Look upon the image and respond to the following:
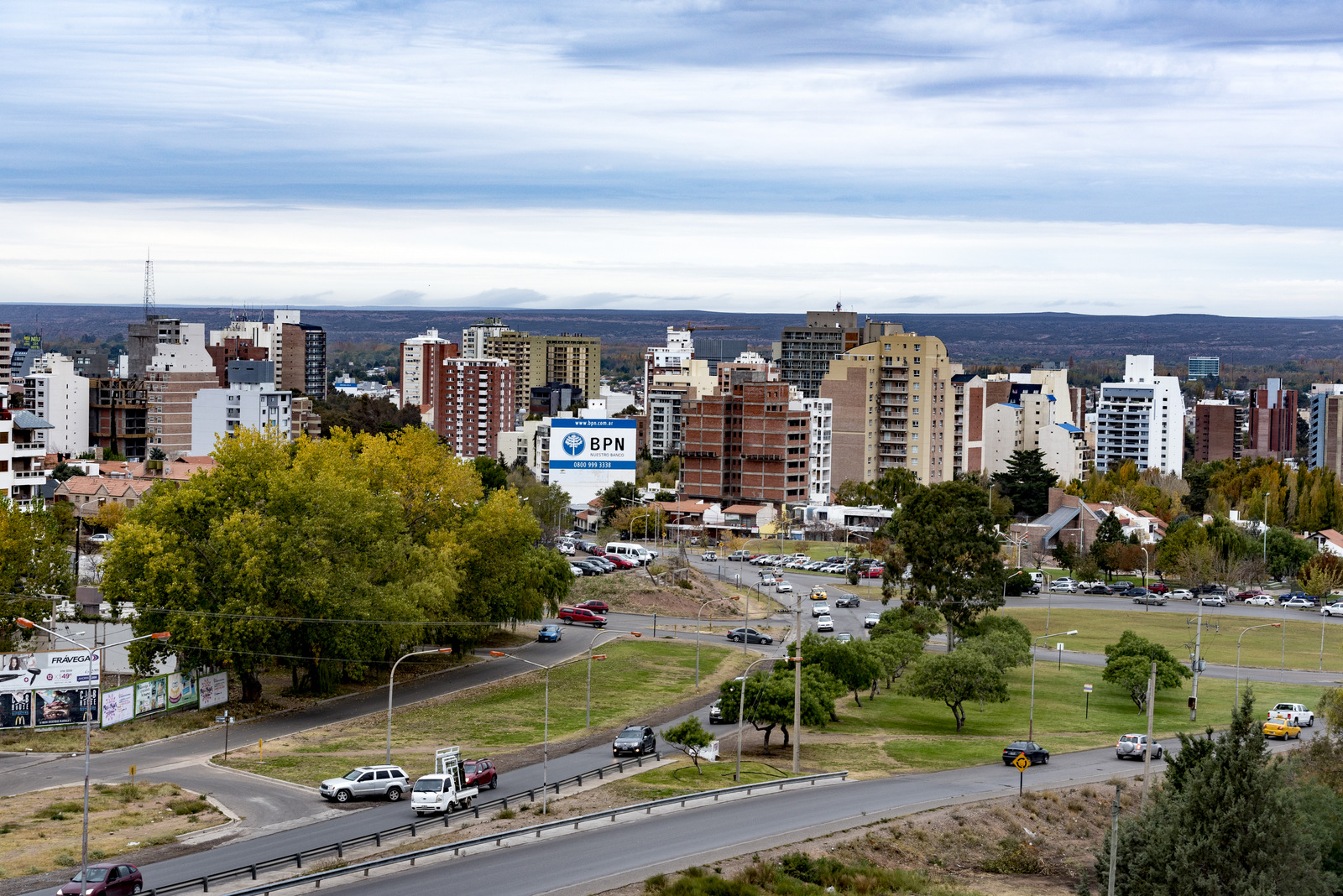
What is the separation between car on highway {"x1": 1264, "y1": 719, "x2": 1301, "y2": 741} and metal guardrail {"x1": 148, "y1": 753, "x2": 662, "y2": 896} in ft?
98.8

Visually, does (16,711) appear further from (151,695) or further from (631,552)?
(631,552)

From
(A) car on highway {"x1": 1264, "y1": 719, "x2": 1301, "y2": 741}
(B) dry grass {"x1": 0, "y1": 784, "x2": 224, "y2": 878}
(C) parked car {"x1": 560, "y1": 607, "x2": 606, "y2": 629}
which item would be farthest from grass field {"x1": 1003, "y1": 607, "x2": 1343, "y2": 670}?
(B) dry grass {"x1": 0, "y1": 784, "x2": 224, "y2": 878}

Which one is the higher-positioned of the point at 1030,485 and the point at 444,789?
the point at 1030,485

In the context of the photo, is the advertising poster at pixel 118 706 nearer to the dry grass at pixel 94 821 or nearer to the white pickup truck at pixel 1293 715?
the dry grass at pixel 94 821

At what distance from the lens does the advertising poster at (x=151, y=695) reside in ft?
207

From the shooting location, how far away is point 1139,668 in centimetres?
7425

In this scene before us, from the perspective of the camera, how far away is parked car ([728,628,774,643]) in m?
90.2

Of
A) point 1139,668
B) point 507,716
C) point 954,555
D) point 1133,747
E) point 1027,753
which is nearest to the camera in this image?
point 1027,753

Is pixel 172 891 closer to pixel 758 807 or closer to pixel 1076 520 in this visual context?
pixel 758 807

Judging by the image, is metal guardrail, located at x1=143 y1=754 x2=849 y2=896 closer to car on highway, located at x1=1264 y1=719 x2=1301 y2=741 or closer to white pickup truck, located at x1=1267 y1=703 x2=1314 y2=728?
car on highway, located at x1=1264 y1=719 x2=1301 y2=741

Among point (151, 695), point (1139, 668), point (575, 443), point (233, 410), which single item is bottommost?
point (151, 695)

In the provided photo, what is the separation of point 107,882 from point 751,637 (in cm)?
5671

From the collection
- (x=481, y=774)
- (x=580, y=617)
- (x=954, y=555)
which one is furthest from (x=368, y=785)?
(x=954, y=555)

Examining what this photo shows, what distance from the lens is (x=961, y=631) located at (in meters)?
87.4
